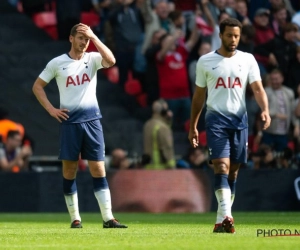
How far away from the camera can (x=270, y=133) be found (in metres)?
21.5

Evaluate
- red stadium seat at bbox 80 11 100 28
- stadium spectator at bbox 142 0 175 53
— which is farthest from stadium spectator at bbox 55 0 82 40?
stadium spectator at bbox 142 0 175 53

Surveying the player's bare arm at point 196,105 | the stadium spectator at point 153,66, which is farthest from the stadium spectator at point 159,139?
the player's bare arm at point 196,105

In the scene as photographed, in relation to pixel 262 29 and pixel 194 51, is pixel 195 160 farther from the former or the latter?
pixel 262 29

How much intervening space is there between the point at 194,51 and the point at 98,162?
9.54 metres

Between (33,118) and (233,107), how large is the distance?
38.1 feet

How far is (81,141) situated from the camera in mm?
14031

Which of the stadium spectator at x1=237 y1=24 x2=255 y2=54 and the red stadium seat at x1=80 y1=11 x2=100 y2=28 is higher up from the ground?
the red stadium seat at x1=80 y1=11 x2=100 y2=28

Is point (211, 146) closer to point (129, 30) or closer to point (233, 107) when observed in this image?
point (233, 107)

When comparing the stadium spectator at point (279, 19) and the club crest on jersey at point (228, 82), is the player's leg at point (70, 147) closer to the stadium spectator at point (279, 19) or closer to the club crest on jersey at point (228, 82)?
the club crest on jersey at point (228, 82)

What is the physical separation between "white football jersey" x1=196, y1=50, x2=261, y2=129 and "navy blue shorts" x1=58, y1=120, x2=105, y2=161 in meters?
1.75

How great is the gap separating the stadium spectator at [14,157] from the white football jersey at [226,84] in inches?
347


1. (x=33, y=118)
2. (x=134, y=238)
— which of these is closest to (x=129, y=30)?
(x=33, y=118)

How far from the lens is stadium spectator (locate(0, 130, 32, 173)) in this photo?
21.2 metres

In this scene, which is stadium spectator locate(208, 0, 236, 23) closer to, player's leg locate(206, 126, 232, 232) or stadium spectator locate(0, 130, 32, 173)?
stadium spectator locate(0, 130, 32, 173)
